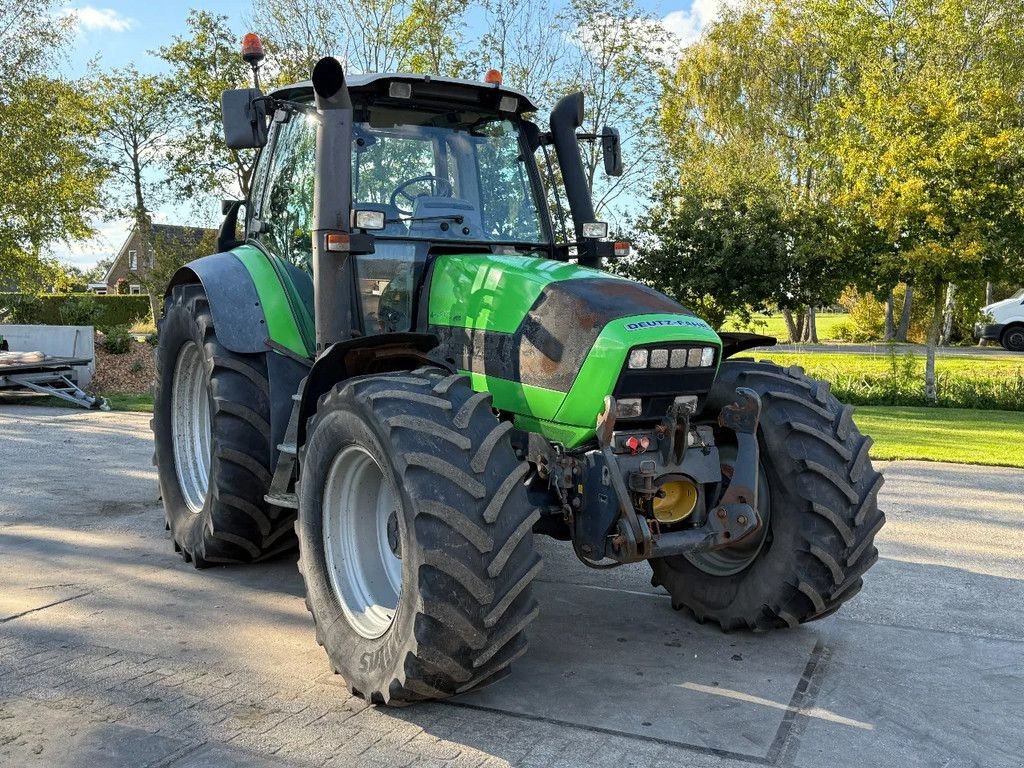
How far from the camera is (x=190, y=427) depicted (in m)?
6.61

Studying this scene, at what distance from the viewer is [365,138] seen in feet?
17.2

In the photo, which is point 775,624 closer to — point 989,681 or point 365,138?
point 989,681

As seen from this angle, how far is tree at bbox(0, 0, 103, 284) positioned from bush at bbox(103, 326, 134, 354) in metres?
1.92

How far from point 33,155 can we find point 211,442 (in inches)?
614

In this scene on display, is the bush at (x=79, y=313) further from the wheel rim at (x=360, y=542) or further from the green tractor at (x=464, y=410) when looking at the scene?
the wheel rim at (x=360, y=542)

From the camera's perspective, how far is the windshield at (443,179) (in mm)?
5188

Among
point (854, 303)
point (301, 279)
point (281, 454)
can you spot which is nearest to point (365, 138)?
point (301, 279)

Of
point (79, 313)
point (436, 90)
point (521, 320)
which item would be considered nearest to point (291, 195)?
point (436, 90)

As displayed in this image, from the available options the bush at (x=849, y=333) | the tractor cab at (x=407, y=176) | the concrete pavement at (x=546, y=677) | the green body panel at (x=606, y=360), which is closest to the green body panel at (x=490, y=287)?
the tractor cab at (x=407, y=176)

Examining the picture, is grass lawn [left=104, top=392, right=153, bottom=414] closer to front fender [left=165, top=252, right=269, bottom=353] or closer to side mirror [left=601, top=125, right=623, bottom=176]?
front fender [left=165, top=252, right=269, bottom=353]

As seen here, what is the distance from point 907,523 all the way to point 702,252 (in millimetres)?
A: 11922

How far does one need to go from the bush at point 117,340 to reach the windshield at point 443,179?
16.8 meters

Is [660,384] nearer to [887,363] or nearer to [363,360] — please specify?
[363,360]

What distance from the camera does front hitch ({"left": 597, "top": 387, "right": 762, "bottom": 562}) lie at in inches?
158
